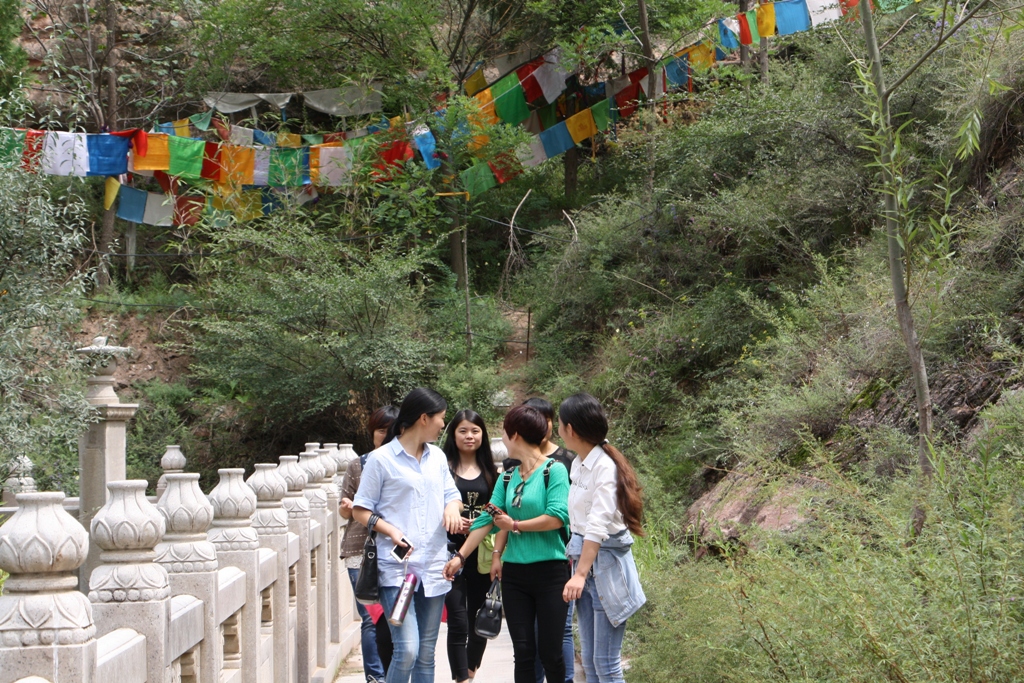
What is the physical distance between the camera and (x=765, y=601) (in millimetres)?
4547

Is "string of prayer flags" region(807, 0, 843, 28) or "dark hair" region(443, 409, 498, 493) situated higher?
"string of prayer flags" region(807, 0, 843, 28)

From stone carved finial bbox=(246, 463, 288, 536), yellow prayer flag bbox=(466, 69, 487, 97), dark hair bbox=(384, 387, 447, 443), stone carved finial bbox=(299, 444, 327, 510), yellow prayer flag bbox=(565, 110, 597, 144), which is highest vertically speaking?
yellow prayer flag bbox=(466, 69, 487, 97)

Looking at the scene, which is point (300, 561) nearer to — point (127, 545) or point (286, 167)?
point (127, 545)

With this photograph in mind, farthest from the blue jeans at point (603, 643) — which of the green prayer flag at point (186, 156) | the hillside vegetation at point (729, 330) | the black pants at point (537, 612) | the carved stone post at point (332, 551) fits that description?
the green prayer flag at point (186, 156)

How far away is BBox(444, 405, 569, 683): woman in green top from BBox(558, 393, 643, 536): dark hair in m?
0.42

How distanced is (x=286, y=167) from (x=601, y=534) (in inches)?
747

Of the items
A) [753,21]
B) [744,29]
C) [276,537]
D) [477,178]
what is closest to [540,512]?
[276,537]

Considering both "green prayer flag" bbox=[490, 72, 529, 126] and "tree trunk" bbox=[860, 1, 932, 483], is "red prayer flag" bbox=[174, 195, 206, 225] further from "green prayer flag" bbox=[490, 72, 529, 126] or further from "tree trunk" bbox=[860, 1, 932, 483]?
"tree trunk" bbox=[860, 1, 932, 483]

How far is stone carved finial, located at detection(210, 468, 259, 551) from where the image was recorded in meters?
5.05

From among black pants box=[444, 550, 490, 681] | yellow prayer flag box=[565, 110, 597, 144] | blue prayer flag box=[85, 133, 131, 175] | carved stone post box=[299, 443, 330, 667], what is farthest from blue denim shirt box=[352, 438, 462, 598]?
yellow prayer flag box=[565, 110, 597, 144]

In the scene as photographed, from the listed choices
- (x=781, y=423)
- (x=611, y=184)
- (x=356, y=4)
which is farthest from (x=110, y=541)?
(x=611, y=184)

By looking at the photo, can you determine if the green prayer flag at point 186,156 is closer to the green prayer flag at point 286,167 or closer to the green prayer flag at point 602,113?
the green prayer flag at point 286,167

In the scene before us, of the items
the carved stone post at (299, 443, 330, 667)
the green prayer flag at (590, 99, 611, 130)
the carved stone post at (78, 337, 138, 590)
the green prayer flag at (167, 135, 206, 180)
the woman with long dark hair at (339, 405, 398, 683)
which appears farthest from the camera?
the green prayer flag at (590, 99, 611, 130)

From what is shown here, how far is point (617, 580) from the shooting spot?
474 centimetres
